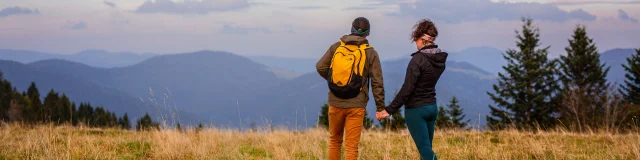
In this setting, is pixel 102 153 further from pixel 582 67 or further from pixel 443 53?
pixel 582 67

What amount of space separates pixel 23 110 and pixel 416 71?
112 m

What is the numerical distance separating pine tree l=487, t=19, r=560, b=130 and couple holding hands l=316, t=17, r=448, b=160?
181ft

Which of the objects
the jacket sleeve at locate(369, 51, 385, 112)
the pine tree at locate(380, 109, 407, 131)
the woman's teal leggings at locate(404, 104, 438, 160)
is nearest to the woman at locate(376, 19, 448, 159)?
the woman's teal leggings at locate(404, 104, 438, 160)

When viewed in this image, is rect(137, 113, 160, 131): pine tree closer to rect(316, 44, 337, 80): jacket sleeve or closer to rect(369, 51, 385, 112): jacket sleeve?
rect(316, 44, 337, 80): jacket sleeve

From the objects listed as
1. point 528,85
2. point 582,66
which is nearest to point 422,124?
point 528,85

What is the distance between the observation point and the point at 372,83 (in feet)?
19.2

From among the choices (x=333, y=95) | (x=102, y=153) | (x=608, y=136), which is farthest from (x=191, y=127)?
(x=608, y=136)

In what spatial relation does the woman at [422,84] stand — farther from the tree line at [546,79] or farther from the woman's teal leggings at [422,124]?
the tree line at [546,79]

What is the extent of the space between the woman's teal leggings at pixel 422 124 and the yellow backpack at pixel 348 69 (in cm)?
62

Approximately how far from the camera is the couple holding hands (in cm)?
548

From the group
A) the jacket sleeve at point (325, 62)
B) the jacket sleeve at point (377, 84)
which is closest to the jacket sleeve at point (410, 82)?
the jacket sleeve at point (377, 84)

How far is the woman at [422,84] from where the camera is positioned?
5438 mm

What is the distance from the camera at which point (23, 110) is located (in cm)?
10169

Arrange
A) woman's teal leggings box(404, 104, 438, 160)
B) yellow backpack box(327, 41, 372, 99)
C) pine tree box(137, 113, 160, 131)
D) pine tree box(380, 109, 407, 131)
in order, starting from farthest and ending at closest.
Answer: pine tree box(380, 109, 407, 131) → pine tree box(137, 113, 160, 131) → yellow backpack box(327, 41, 372, 99) → woman's teal leggings box(404, 104, 438, 160)
